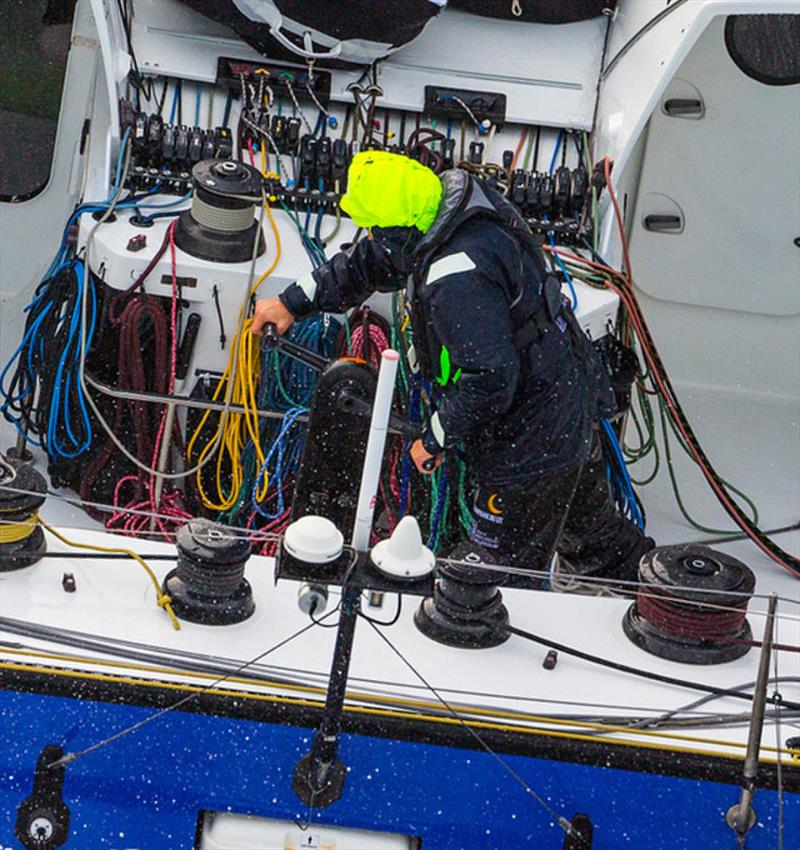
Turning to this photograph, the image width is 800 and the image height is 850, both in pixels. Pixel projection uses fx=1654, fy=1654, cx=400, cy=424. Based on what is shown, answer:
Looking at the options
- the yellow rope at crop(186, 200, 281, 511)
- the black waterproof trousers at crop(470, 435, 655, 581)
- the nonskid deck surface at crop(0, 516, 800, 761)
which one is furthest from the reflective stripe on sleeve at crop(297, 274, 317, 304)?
the nonskid deck surface at crop(0, 516, 800, 761)

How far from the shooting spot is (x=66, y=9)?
531cm

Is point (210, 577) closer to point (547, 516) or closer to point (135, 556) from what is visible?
point (135, 556)

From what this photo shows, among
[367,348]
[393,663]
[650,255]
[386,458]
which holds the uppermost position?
A: [650,255]

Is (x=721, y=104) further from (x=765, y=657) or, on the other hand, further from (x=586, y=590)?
(x=765, y=657)

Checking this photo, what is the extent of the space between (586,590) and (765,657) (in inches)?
58.4

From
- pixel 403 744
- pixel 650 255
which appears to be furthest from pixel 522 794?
pixel 650 255

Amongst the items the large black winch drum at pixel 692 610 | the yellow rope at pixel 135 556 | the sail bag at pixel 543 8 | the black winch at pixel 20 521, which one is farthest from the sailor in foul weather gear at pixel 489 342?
the sail bag at pixel 543 8

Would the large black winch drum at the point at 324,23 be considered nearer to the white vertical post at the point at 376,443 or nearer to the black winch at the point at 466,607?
the black winch at the point at 466,607

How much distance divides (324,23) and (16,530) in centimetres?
205

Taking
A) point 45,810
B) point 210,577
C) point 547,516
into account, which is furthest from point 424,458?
point 45,810

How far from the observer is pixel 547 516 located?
408 cm

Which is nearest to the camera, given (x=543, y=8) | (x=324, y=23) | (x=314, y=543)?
(x=314, y=543)

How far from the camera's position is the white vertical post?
277 centimetres

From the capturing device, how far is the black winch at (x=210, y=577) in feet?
10.8
